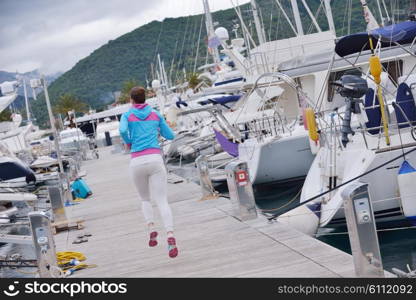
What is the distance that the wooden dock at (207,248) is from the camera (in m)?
7.29

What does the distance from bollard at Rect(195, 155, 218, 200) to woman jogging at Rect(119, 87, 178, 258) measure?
5.07 m

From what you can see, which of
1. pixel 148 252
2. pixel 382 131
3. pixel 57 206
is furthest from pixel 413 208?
pixel 57 206

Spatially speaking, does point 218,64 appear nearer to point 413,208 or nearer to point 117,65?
point 413,208

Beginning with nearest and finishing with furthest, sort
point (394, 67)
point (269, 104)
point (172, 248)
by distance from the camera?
point (172, 248) → point (394, 67) → point (269, 104)

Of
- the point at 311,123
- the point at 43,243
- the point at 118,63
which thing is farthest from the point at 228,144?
the point at 118,63

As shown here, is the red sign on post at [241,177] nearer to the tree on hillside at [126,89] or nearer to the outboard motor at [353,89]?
the outboard motor at [353,89]

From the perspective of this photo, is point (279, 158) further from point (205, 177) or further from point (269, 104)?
point (269, 104)

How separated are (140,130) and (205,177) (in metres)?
5.50

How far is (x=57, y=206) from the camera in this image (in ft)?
42.3

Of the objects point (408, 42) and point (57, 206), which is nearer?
point (57, 206)

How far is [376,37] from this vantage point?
12477 mm

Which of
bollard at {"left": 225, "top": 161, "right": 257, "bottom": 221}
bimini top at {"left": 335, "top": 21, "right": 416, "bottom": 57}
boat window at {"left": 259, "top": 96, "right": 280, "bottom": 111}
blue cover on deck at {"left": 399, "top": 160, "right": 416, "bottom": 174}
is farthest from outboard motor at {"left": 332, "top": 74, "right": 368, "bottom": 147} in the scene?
boat window at {"left": 259, "top": 96, "right": 280, "bottom": 111}

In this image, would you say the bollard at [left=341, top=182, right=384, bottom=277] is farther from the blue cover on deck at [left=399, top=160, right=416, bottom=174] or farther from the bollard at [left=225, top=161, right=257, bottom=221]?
the blue cover on deck at [left=399, top=160, right=416, bottom=174]

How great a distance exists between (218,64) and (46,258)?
3920cm
